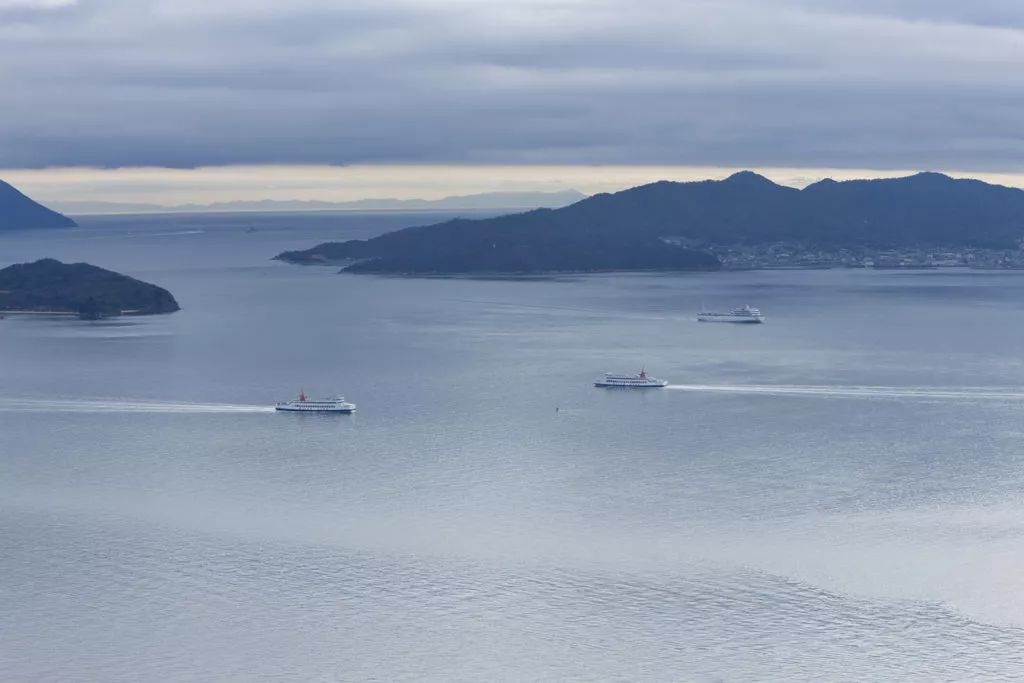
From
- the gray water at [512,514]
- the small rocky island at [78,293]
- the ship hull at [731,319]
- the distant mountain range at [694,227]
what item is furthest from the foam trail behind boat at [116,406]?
the distant mountain range at [694,227]

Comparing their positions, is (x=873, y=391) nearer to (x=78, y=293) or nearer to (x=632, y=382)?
(x=632, y=382)

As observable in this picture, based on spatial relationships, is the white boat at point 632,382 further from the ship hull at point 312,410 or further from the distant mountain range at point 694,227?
the distant mountain range at point 694,227

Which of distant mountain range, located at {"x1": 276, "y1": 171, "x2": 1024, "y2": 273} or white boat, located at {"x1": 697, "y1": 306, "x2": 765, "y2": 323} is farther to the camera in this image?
distant mountain range, located at {"x1": 276, "y1": 171, "x2": 1024, "y2": 273}

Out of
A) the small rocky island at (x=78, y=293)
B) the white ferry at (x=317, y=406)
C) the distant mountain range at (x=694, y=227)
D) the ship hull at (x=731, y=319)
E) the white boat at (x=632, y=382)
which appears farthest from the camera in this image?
the distant mountain range at (x=694, y=227)

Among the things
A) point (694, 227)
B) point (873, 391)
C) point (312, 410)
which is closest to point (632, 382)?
point (873, 391)

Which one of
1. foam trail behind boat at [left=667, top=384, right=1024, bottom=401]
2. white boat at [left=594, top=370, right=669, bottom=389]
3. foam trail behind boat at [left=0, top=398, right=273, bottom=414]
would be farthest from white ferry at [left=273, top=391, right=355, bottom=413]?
foam trail behind boat at [left=667, top=384, right=1024, bottom=401]

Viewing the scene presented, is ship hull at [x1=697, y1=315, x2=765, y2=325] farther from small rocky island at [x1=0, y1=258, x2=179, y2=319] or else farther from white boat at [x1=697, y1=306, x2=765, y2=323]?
small rocky island at [x1=0, y1=258, x2=179, y2=319]
